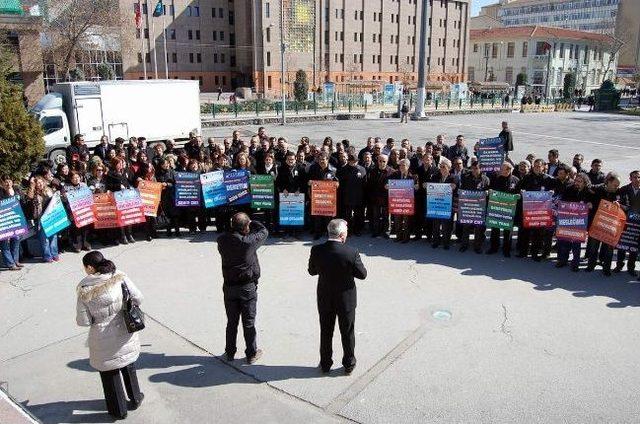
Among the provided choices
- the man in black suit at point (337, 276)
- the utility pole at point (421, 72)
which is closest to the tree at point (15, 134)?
the man in black suit at point (337, 276)

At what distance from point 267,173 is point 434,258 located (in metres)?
3.93

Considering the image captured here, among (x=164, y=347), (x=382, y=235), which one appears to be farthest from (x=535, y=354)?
(x=382, y=235)

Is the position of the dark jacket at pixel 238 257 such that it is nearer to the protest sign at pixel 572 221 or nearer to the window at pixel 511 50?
the protest sign at pixel 572 221

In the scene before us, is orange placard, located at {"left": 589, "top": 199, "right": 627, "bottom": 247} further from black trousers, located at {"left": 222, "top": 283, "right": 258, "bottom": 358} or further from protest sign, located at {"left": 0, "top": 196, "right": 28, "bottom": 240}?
protest sign, located at {"left": 0, "top": 196, "right": 28, "bottom": 240}

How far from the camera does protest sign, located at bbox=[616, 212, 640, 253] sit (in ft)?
28.7

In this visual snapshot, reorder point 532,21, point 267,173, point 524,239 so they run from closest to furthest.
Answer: point 524,239 → point 267,173 → point 532,21

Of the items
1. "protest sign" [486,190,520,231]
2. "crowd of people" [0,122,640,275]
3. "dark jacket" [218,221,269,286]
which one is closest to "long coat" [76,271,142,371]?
"dark jacket" [218,221,269,286]

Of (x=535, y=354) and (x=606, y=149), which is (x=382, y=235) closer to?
(x=535, y=354)

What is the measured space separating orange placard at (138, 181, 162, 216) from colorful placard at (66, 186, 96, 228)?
3.15 ft

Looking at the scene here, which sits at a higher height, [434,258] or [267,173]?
[267,173]

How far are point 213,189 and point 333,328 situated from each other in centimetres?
618

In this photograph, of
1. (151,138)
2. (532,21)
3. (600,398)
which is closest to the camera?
(600,398)

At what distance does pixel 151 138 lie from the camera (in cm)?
2428

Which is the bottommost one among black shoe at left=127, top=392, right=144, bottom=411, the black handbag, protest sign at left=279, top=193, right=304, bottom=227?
black shoe at left=127, top=392, right=144, bottom=411
